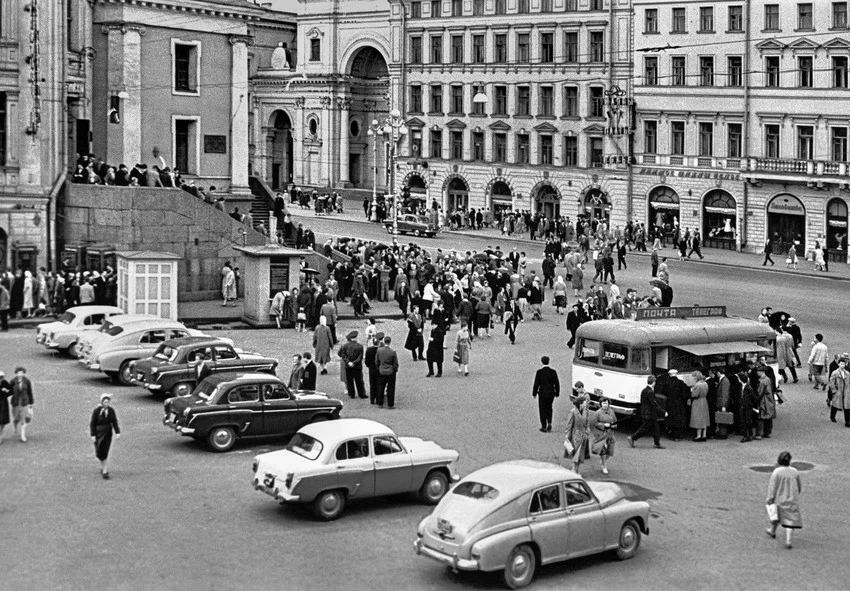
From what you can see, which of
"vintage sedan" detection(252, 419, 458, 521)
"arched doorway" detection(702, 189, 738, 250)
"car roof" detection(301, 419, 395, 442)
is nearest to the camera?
"vintage sedan" detection(252, 419, 458, 521)

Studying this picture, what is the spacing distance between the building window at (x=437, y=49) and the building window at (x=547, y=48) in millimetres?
7543

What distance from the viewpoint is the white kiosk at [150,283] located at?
39.0 metres

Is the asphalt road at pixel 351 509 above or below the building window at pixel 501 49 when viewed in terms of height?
below

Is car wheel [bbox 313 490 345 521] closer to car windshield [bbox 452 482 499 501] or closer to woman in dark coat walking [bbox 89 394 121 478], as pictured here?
car windshield [bbox 452 482 499 501]

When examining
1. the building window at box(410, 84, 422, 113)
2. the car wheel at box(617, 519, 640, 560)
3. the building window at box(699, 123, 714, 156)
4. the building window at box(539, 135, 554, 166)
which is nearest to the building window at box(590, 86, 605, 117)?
the building window at box(539, 135, 554, 166)

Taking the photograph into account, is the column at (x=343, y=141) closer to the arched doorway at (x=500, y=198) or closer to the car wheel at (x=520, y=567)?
the arched doorway at (x=500, y=198)

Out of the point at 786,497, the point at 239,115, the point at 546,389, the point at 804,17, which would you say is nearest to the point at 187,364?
the point at 546,389

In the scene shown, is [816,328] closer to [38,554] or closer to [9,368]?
[9,368]

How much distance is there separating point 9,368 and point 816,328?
2415 cm

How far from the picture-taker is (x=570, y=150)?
78750 mm

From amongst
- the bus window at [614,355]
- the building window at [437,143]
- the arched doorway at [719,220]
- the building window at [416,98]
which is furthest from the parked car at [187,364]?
the building window at [416,98]

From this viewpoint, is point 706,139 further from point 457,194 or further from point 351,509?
point 351,509

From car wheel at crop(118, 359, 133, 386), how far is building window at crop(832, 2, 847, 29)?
4319 cm

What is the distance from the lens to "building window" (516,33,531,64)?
80.2 m
